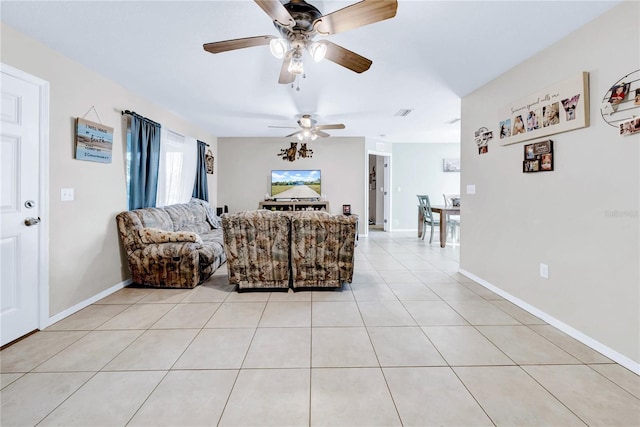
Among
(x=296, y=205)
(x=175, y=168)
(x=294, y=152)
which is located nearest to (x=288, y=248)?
(x=175, y=168)

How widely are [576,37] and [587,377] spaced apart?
8.20 feet

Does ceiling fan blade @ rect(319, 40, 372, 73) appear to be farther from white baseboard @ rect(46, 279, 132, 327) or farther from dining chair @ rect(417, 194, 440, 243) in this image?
dining chair @ rect(417, 194, 440, 243)

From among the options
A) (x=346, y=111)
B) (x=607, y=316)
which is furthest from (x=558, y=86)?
(x=346, y=111)

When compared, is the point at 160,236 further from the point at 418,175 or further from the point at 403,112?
the point at 418,175

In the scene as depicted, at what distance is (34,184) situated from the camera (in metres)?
2.27

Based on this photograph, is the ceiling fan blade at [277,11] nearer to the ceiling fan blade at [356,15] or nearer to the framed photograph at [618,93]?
the ceiling fan blade at [356,15]

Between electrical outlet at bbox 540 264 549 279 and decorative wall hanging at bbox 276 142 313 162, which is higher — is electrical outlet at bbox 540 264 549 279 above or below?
below

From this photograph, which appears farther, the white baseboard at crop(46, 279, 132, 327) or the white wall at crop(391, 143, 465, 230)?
the white wall at crop(391, 143, 465, 230)

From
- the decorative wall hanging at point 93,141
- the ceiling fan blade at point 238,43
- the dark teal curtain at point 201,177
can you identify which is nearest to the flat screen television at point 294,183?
the dark teal curtain at point 201,177

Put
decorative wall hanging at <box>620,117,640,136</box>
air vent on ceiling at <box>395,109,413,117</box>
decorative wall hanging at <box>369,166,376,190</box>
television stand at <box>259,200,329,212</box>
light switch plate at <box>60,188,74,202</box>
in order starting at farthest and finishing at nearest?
decorative wall hanging at <box>369,166,376,190</box>
television stand at <box>259,200,329,212</box>
air vent on ceiling at <box>395,109,413,117</box>
light switch plate at <box>60,188,74,202</box>
decorative wall hanging at <box>620,117,640,136</box>

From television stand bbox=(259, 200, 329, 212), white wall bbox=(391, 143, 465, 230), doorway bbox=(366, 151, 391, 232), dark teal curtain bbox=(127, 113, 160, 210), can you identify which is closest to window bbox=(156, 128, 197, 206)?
dark teal curtain bbox=(127, 113, 160, 210)

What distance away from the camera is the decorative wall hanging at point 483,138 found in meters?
3.22

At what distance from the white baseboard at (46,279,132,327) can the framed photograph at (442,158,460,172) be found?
7.47 metres

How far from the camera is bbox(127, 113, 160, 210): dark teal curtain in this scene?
3465mm
